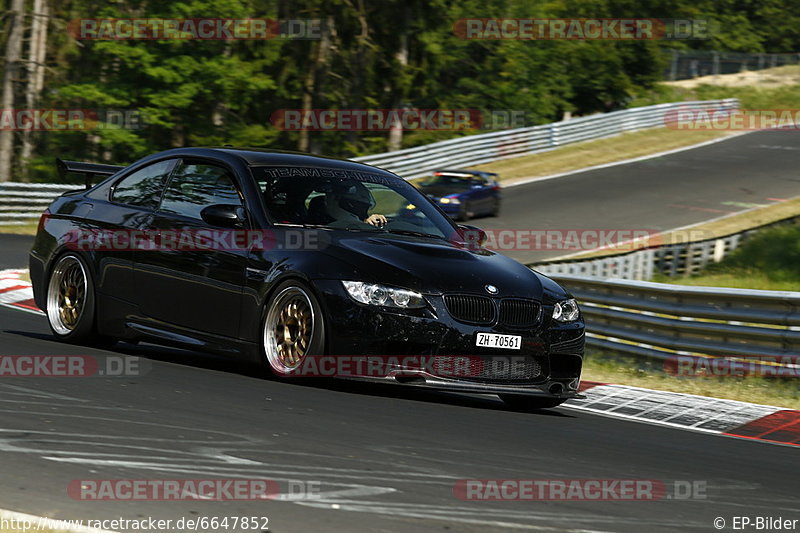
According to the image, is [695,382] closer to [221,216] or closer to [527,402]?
[527,402]

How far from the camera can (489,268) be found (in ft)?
25.6

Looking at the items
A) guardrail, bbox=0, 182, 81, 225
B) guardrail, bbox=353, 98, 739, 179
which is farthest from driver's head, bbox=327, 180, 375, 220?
guardrail, bbox=353, 98, 739, 179

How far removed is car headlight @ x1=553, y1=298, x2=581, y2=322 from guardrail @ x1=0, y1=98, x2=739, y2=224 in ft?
70.4

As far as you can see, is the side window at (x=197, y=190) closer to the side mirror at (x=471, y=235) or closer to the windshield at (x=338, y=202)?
the windshield at (x=338, y=202)

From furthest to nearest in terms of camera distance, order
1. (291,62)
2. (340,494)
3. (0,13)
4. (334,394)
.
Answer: (291,62) → (0,13) → (334,394) → (340,494)

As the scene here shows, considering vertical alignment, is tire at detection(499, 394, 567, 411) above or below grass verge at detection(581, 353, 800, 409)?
above

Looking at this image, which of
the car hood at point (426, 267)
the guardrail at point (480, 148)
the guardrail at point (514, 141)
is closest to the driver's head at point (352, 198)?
the car hood at point (426, 267)

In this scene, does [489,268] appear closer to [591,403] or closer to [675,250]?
[591,403]

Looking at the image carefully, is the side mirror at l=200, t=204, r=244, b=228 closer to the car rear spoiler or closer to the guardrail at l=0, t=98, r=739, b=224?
the car rear spoiler

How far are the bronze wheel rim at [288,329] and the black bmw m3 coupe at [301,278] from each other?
0.01m

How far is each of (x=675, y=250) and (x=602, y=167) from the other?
59.8 ft

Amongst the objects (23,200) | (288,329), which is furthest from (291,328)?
(23,200)

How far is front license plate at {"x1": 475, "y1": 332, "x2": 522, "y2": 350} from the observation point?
24.3ft

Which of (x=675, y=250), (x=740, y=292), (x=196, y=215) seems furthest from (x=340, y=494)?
(x=675, y=250)
